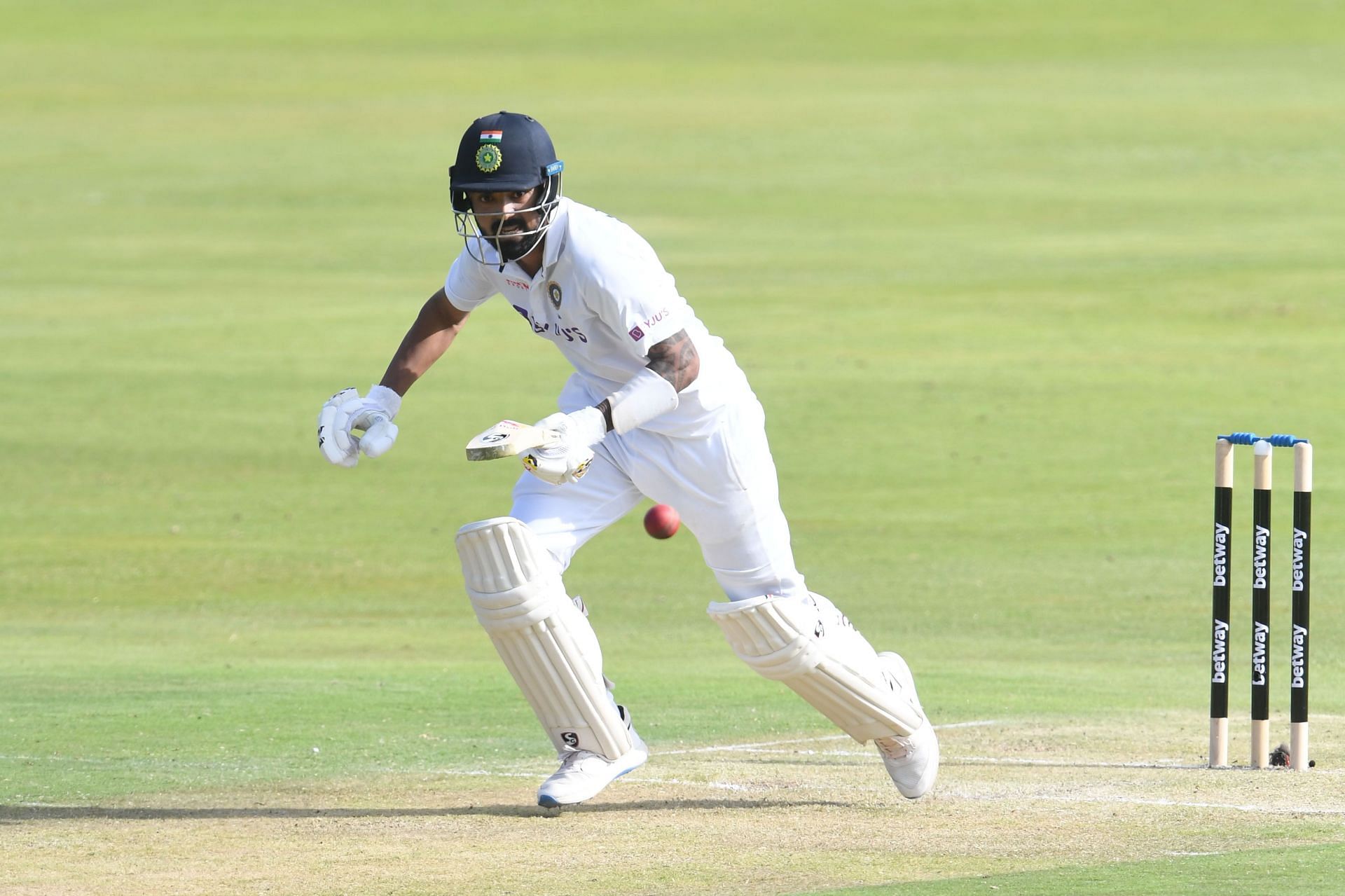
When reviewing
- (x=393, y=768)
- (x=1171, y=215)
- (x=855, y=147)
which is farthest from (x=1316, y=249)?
(x=393, y=768)

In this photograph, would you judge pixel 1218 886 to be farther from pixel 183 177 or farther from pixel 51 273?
pixel 183 177

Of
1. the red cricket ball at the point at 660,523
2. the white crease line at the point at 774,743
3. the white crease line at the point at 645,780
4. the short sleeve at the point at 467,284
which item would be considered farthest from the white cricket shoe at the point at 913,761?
the red cricket ball at the point at 660,523

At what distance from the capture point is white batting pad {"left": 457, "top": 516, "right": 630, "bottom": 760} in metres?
5.21

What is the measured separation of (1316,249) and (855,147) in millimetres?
10565

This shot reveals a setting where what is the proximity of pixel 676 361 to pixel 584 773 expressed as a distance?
1039 mm

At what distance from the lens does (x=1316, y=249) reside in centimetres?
2277

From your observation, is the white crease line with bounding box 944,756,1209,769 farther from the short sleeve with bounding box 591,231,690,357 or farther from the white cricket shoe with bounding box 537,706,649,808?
the short sleeve with bounding box 591,231,690,357

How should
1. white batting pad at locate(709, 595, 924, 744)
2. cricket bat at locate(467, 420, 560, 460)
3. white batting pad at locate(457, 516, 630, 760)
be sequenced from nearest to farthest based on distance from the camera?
1. cricket bat at locate(467, 420, 560, 460)
2. white batting pad at locate(457, 516, 630, 760)
3. white batting pad at locate(709, 595, 924, 744)

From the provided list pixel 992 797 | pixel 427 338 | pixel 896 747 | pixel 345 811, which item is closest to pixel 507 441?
pixel 427 338

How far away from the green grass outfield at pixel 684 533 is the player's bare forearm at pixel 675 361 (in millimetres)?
1045

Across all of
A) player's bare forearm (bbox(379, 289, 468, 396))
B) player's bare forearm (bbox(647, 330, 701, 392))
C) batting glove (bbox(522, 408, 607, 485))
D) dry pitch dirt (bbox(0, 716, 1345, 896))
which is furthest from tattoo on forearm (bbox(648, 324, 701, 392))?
dry pitch dirt (bbox(0, 716, 1345, 896))

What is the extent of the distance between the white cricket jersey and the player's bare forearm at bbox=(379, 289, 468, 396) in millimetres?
135

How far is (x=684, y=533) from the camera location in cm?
1271

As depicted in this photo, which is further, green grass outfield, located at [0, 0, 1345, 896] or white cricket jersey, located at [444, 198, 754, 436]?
green grass outfield, located at [0, 0, 1345, 896]
